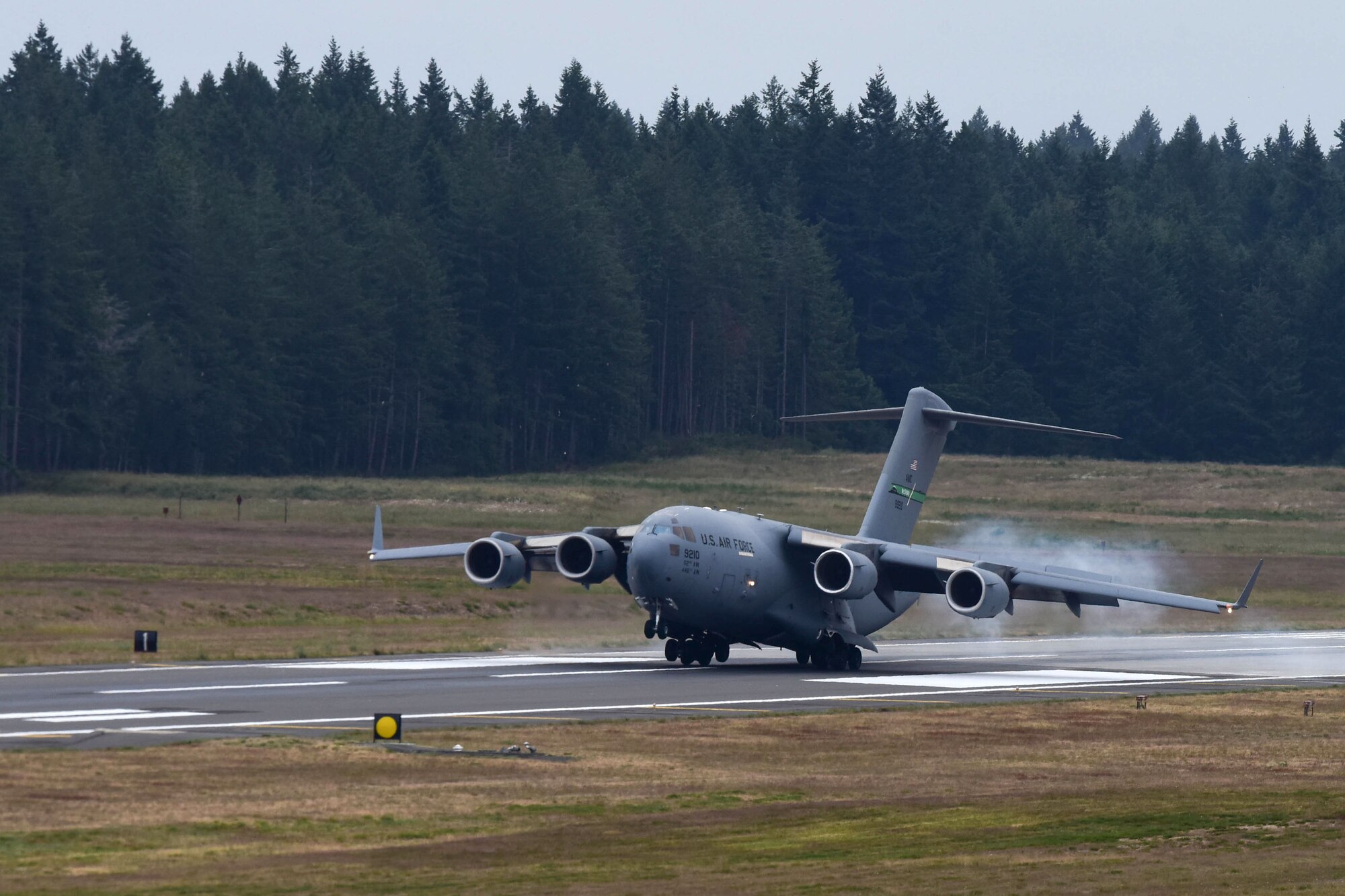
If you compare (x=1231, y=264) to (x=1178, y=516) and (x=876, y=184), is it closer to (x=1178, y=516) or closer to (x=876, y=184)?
(x=876, y=184)

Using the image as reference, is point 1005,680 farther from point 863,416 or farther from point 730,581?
point 863,416

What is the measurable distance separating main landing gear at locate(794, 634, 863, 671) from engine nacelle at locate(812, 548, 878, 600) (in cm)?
142

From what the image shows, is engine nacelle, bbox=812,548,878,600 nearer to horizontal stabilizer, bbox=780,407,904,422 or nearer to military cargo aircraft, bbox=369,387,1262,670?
military cargo aircraft, bbox=369,387,1262,670

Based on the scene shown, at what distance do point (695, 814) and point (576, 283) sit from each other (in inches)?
3924

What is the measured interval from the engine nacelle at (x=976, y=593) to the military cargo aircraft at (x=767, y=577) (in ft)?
0.09

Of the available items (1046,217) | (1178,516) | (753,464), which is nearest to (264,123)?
(753,464)

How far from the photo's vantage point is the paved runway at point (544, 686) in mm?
25984

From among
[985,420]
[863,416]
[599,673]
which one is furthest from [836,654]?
[985,420]

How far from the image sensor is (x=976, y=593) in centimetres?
3616

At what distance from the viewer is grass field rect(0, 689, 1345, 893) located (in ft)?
47.4

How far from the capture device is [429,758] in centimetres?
2175

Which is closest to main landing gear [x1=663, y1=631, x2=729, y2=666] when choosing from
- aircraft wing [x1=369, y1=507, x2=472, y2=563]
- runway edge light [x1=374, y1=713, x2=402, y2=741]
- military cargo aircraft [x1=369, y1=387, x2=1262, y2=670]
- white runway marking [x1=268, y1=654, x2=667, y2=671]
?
military cargo aircraft [x1=369, y1=387, x2=1262, y2=670]

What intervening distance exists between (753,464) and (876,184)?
163 ft

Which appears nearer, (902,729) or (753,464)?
(902,729)
